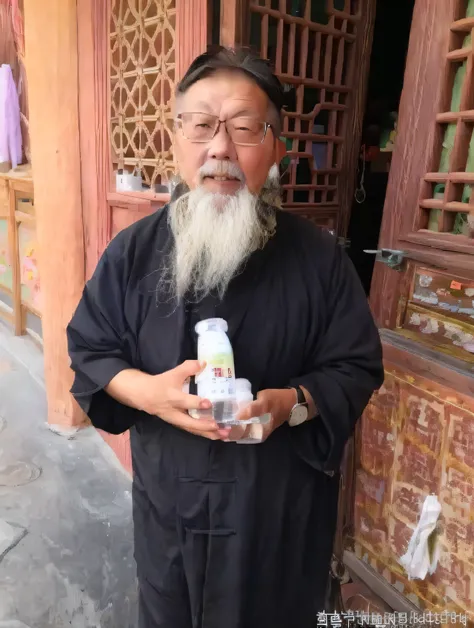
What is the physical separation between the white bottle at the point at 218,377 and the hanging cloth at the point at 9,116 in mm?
3864

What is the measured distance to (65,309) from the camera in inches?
119

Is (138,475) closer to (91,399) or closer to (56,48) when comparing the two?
(91,399)

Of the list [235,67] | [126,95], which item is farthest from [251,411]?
[126,95]

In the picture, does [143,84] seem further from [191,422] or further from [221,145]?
[191,422]

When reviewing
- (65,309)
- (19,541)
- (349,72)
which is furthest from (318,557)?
(65,309)

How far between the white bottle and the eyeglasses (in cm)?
44

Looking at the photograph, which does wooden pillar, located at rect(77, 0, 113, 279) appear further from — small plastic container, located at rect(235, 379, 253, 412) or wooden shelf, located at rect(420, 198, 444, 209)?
small plastic container, located at rect(235, 379, 253, 412)

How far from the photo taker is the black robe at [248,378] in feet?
3.85

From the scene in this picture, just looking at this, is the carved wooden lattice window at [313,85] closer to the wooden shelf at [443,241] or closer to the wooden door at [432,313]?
the wooden door at [432,313]

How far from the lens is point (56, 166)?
2814 mm

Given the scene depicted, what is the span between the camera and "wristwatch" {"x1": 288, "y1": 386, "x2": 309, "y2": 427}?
1131 mm

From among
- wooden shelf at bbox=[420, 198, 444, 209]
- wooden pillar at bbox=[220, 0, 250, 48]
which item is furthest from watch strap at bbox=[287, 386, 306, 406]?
wooden pillar at bbox=[220, 0, 250, 48]

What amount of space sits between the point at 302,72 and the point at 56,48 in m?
1.39

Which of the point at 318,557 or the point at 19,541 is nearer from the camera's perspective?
the point at 318,557
